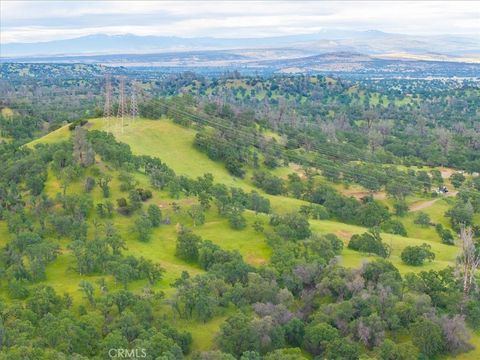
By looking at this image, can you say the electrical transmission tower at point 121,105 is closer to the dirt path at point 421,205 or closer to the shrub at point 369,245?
the shrub at point 369,245

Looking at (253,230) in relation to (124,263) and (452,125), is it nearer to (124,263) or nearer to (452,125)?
(124,263)

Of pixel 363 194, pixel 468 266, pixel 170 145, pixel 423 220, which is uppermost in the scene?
pixel 170 145

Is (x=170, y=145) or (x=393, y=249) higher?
(x=170, y=145)

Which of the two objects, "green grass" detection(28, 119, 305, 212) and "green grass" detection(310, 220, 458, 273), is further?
"green grass" detection(28, 119, 305, 212)

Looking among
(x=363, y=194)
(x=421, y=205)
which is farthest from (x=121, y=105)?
(x=421, y=205)

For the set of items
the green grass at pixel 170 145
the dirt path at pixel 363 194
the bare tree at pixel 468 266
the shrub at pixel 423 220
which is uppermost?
the green grass at pixel 170 145

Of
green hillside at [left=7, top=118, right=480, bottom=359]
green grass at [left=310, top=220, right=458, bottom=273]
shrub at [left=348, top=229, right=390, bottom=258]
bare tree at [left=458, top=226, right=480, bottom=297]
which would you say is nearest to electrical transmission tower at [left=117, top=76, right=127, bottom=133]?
green hillside at [left=7, top=118, right=480, bottom=359]

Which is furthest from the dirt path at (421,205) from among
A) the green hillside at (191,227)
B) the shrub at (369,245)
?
the shrub at (369,245)

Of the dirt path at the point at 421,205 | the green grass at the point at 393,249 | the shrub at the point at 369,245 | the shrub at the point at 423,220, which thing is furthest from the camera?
the dirt path at the point at 421,205

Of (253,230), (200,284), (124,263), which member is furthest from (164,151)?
(200,284)

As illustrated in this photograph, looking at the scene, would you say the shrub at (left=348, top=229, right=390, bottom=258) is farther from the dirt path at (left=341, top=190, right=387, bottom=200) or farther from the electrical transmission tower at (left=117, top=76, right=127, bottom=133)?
the electrical transmission tower at (left=117, top=76, right=127, bottom=133)

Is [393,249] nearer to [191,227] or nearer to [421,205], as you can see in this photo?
[191,227]
